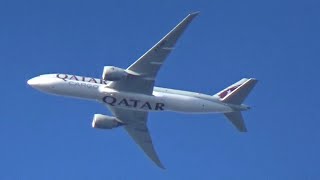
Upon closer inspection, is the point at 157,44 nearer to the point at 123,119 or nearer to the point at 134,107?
the point at 134,107

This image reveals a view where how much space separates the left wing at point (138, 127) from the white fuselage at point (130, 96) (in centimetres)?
697

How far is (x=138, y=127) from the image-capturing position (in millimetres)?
109875

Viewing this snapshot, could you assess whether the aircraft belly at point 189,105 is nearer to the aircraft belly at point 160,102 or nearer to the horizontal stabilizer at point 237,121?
the aircraft belly at point 160,102

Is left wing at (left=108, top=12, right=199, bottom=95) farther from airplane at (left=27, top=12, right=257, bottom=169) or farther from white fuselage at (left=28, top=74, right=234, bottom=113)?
white fuselage at (left=28, top=74, right=234, bottom=113)

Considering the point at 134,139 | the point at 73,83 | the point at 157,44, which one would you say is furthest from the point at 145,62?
the point at 134,139

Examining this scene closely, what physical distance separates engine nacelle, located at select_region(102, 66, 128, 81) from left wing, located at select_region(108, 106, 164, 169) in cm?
1118

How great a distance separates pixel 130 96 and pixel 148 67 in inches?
188

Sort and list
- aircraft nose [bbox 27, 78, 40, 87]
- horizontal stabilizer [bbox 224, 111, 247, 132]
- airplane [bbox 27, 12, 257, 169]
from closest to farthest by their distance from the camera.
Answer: airplane [bbox 27, 12, 257, 169]
horizontal stabilizer [bbox 224, 111, 247, 132]
aircraft nose [bbox 27, 78, 40, 87]

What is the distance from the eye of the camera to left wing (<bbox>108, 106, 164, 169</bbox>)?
108m

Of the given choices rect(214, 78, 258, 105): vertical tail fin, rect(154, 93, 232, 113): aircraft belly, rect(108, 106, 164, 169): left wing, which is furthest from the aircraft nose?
rect(214, 78, 258, 105): vertical tail fin

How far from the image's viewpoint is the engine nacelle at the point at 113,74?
97125mm

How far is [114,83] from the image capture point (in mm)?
99750

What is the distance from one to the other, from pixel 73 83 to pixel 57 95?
2.92m

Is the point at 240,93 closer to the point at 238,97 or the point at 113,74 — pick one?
the point at 238,97
